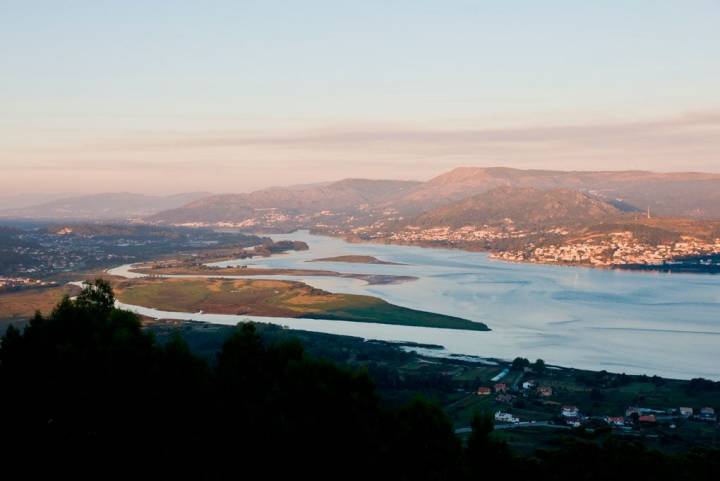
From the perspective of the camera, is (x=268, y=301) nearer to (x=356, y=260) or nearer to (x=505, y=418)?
(x=505, y=418)

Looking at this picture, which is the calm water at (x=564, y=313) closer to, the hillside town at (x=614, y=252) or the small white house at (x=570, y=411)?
the small white house at (x=570, y=411)

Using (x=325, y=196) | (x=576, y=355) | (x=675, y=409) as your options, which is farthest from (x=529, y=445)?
(x=325, y=196)

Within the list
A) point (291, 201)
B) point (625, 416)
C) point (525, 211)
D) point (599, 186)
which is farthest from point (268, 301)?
point (599, 186)

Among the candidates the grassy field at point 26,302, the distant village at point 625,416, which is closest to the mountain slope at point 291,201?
the grassy field at point 26,302

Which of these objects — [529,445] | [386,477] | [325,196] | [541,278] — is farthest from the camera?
[325,196]

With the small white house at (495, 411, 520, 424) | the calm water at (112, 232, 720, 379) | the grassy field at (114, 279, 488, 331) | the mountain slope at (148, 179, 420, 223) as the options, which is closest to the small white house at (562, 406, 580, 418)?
the small white house at (495, 411, 520, 424)

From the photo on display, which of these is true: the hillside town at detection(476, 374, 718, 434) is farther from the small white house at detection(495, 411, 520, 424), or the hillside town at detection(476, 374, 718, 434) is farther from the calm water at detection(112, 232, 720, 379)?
the calm water at detection(112, 232, 720, 379)

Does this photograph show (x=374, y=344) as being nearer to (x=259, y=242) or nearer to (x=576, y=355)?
(x=576, y=355)
